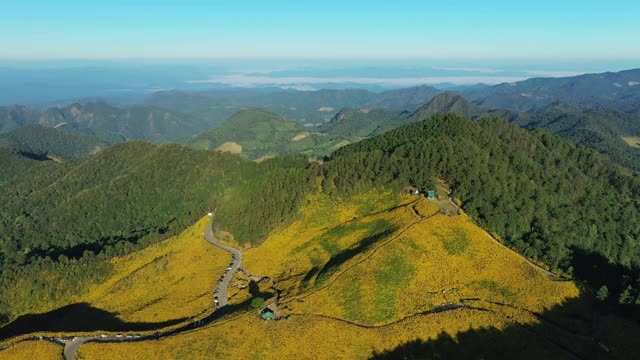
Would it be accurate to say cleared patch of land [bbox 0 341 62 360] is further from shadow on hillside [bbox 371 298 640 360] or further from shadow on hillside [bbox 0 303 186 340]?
shadow on hillside [bbox 371 298 640 360]

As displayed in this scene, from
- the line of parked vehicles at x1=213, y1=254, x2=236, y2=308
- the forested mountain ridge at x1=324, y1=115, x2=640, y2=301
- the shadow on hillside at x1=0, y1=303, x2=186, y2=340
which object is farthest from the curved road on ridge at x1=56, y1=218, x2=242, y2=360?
the forested mountain ridge at x1=324, y1=115, x2=640, y2=301

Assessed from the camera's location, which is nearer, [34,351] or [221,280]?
[34,351]

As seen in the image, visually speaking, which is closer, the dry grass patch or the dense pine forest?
the dry grass patch

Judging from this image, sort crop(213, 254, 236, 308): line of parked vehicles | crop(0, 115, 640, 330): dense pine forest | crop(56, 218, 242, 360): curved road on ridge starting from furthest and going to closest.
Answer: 1. crop(0, 115, 640, 330): dense pine forest
2. crop(213, 254, 236, 308): line of parked vehicles
3. crop(56, 218, 242, 360): curved road on ridge

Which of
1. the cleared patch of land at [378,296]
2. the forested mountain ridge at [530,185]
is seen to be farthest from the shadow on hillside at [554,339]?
the forested mountain ridge at [530,185]

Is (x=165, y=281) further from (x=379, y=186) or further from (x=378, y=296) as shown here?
(x=379, y=186)

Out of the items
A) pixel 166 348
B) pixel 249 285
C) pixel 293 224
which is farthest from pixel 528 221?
pixel 166 348

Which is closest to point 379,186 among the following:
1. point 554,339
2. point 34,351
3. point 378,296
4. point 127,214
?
point 378,296
